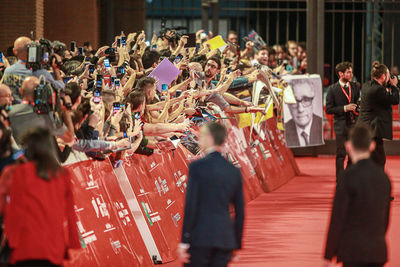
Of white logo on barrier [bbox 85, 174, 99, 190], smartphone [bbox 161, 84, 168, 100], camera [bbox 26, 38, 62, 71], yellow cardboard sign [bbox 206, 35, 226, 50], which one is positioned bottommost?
white logo on barrier [bbox 85, 174, 99, 190]

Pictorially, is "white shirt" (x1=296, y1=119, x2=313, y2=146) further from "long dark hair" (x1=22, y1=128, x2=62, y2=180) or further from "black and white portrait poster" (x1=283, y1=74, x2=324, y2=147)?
"long dark hair" (x1=22, y1=128, x2=62, y2=180)

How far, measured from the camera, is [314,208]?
11.7 metres

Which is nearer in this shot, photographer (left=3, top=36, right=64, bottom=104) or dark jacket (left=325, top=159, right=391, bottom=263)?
dark jacket (left=325, top=159, right=391, bottom=263)

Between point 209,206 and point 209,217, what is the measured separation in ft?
0.21

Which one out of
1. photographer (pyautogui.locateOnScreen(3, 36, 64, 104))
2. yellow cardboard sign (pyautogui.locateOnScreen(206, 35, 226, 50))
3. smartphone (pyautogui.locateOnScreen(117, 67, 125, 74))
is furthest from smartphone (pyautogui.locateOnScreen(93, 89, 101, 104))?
yellow cardboard sign (pyautogui.locateOnScreen(206, 35, 226, 50))

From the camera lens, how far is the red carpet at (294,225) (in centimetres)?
834

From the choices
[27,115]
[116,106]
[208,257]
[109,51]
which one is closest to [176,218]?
[116,106]

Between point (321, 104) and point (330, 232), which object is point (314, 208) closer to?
point (321, 104)

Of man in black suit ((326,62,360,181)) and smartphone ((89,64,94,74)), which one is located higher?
smartphone ((89,64,94,74))

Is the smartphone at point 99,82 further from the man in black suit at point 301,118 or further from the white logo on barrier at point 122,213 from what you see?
the man in black suit at point 301,118

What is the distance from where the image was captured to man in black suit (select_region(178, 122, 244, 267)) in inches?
209

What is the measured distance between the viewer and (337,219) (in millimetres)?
5301

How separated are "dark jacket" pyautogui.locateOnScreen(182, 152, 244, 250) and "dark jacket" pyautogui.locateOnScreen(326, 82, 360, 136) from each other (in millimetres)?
7021

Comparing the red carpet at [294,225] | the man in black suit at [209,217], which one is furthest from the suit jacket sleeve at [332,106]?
the man in black suit at [209,217]
